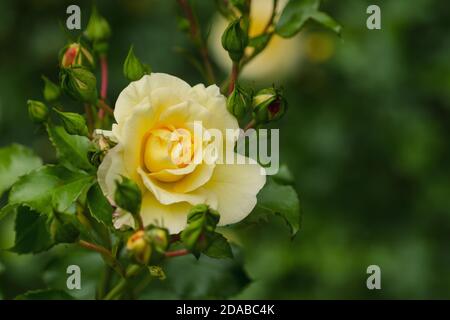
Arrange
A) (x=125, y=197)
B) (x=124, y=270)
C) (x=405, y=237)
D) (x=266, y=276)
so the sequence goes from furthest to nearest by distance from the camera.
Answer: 1. (x=405, y=237)
2. (x=266, y=276)
3. (x=124, y=270)
4. (x=125, y=197)

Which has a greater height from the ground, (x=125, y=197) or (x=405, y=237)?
(x=125, y=197)

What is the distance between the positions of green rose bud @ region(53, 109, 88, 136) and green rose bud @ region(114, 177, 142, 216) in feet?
0.50

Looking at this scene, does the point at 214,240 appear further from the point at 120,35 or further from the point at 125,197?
the point at 120,35

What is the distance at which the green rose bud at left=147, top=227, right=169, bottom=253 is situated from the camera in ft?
3.48

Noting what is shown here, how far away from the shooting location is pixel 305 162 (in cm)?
284

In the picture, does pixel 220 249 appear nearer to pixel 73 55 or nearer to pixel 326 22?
pixel 73 55

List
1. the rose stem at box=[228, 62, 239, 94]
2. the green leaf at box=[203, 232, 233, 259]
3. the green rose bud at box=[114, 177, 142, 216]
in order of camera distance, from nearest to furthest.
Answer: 1. the green rose bud at box=[114, 177, 142, 216]
2. the green leaf at box=[203, 232, 233, 259]
3. the rose stem at box=[228, 62, 239, 94]

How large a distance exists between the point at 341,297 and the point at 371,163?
0.46 m

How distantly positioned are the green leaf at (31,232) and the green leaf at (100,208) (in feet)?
0.47

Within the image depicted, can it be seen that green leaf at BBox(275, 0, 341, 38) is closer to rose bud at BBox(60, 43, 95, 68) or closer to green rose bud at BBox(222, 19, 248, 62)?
green rose bud at BBox(222, 19, 248, 62)

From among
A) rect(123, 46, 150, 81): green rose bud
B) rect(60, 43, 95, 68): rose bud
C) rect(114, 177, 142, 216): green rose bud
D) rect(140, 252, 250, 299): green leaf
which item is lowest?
rect(140, 252, 250, 299): green leaf

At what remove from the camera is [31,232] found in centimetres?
129

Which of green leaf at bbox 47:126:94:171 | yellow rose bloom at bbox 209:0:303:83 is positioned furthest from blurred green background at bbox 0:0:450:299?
green leaf at bbox 47:126:94:171
